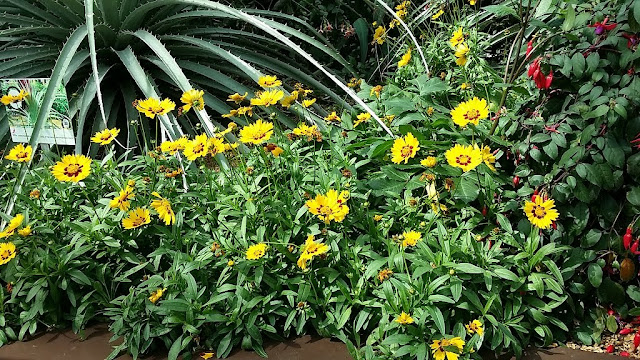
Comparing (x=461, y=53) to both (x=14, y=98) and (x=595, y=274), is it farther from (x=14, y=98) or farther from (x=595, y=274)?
(x=14, y=98)

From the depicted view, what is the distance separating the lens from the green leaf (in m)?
1.70

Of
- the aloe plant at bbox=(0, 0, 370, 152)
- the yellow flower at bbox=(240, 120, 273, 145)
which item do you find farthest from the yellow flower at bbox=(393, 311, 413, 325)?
the aloe plant at bbox=(0, 0, 370, 152)

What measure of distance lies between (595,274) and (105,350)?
1.35 meters

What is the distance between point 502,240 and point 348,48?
89.8 inches

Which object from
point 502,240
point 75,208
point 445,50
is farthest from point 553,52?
point 75,208

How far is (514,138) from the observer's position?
1.97 m

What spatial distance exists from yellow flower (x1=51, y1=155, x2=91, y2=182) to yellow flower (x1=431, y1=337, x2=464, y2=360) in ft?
3.51

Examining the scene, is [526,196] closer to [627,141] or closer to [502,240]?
[502,240]

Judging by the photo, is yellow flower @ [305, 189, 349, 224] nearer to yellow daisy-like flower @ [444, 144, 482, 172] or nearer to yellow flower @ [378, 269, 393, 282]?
yellow flower @ [378, 269, 393, 282]

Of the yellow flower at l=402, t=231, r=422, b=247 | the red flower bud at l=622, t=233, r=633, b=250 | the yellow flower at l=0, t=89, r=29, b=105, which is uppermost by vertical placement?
the yellow flower at l=0, t=89, r=29, b=105

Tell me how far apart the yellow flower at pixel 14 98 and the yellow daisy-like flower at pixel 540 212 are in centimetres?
163

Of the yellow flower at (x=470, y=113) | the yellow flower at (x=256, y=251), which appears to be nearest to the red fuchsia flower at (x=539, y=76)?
the yellow flower at (x=470, y=113)

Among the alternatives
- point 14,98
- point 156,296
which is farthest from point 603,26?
point 14,98

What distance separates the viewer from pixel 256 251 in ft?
5.66
